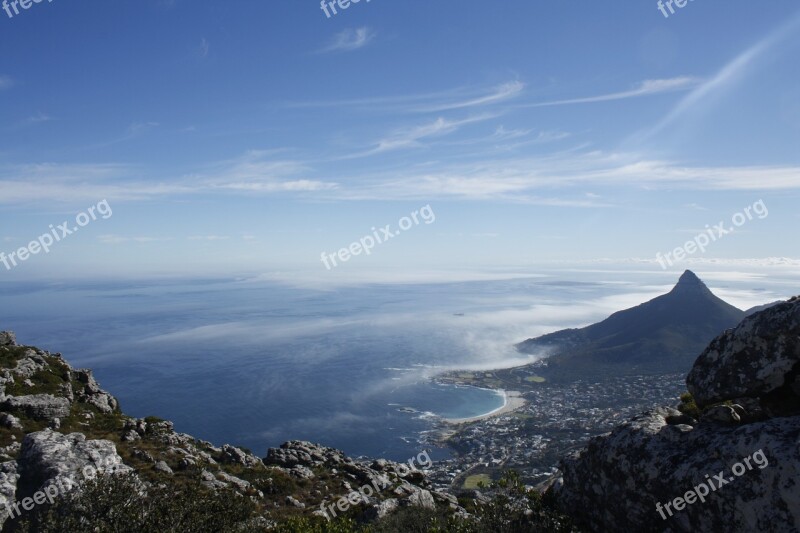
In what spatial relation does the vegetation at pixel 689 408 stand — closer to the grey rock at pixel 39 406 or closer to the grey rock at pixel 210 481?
the grey rock at pixel 210 481

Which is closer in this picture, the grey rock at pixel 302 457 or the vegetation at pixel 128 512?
the vegetation at pixel 128 512

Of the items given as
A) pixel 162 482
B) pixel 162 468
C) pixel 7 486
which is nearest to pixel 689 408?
pixel 162 482

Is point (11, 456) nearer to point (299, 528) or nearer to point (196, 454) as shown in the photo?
point (196, 454)

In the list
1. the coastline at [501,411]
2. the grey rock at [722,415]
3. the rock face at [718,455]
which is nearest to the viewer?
the rock face at [718,455]

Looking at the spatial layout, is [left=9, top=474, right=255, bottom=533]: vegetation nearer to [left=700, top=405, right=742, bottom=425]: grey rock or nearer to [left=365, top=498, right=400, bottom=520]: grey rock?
Answer: [left=365, top=498, right=400, bottom=520]: grey rock

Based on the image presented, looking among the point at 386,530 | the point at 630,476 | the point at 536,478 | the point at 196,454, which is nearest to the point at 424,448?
the point at 536,478

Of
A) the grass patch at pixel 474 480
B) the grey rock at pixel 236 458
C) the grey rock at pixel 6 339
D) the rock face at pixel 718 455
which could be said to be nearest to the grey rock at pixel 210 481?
the grey rock at pixel 236 458

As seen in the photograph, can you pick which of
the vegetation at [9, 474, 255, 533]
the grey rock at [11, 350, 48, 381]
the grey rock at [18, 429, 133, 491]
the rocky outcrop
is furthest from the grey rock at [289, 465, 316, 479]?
the grey rock at [11, 350, 48, 381]
